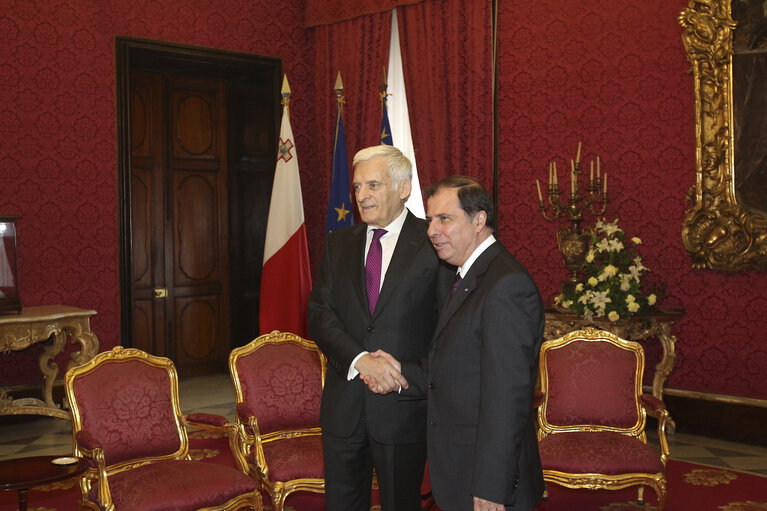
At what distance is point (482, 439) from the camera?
7.04 feet

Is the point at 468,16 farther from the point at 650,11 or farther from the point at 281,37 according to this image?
the point at 281,37

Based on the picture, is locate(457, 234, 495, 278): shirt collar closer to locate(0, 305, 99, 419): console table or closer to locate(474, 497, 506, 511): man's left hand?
locate(474, 497, 506, 511): man's left hand

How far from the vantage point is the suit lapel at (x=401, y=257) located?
2738 mm

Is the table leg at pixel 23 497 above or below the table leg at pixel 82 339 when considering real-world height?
below

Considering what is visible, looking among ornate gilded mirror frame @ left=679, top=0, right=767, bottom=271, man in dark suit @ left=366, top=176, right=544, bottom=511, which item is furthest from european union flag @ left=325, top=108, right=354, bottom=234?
man in dark suit @ left=366, top=176, right=544, bottom=511

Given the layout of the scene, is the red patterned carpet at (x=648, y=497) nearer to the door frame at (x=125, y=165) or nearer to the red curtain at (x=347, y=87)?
the door frame at (x=125, y=165)

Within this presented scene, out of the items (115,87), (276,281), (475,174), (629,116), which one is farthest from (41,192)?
(629,116)

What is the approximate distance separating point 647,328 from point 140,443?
351 cm

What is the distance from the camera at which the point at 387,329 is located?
107 inches

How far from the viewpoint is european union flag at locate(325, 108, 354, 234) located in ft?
19.6

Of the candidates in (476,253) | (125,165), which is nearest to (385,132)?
(125,165)

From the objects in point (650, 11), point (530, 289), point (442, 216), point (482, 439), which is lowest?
point (482, 439)

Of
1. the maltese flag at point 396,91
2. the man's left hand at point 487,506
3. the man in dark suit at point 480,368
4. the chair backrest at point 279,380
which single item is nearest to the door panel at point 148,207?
the maltese flag at point 396,91

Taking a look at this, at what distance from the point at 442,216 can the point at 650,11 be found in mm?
4167
